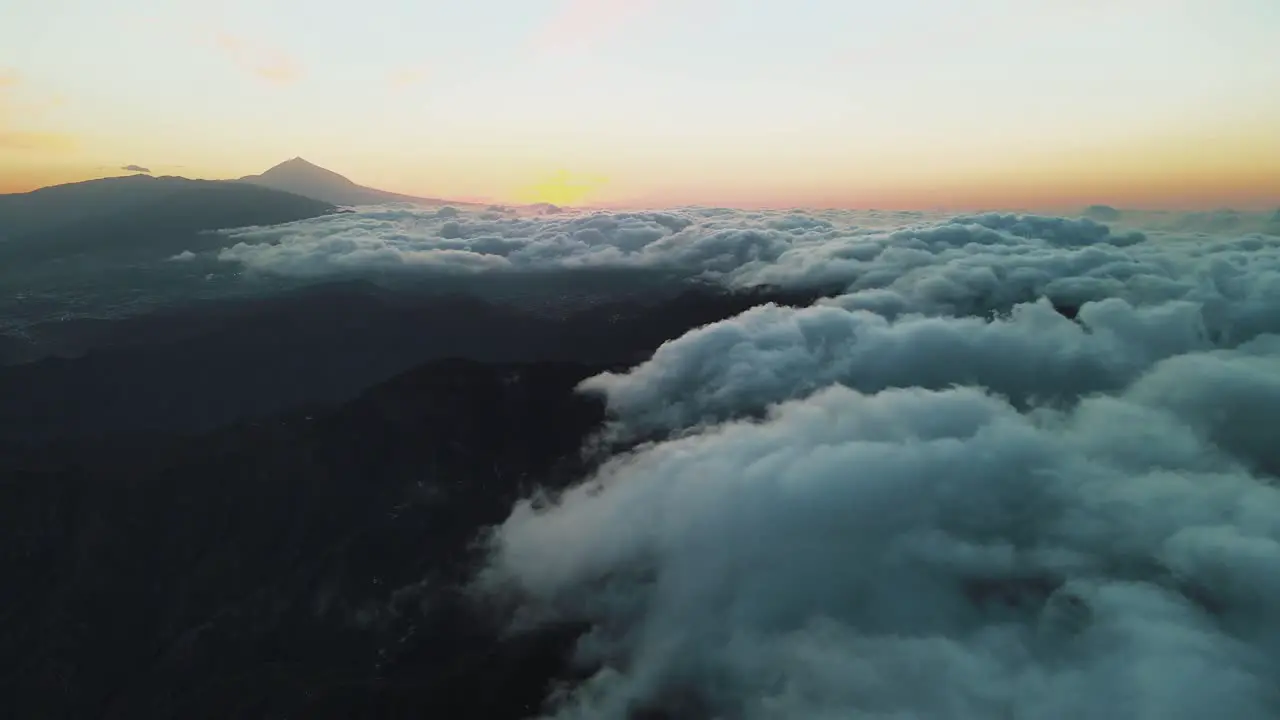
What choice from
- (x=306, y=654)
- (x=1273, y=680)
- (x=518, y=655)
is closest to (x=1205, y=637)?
(x=1273, y=680)

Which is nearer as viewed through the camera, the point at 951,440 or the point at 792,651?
the point at 792,651

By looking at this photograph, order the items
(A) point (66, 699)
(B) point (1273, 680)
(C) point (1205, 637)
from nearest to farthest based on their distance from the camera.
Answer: (B) point (1273, 680) → (C) point (1205, 637) → (A) point (66, 699)

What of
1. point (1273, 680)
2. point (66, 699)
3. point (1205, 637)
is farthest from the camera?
point (66, 699)

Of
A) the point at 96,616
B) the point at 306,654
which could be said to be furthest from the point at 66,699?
the point at 306,654

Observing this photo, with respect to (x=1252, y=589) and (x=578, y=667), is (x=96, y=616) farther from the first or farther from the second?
(x=1252, y=589)

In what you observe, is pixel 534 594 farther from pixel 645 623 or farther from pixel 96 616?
pixel 96 616

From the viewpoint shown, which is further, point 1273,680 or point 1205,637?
point 1205,637

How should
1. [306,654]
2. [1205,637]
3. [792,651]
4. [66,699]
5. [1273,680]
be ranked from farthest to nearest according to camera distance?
[306,654], [66,699], [792,651], [1205,637], [1273,680]

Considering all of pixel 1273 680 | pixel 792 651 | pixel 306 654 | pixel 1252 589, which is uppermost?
pixel 1252 589

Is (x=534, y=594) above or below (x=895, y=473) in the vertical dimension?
below
